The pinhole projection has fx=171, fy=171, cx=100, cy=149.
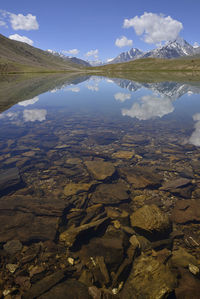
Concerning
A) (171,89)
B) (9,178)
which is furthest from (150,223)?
(171,89)

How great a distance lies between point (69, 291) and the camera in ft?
19.1

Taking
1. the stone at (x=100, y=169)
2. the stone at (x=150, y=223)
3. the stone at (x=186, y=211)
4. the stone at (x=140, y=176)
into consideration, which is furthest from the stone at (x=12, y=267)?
the stone at (x=140, y=176)

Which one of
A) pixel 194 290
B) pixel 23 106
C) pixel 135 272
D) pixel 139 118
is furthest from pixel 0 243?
pixel 23 106

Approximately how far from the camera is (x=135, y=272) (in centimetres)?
652

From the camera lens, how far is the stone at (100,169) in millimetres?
13216

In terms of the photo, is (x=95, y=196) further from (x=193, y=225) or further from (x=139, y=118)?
(x=139, y=118)

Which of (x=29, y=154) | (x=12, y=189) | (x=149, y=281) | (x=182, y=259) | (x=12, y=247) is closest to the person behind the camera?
(x=149, y=281)

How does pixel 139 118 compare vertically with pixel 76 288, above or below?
above

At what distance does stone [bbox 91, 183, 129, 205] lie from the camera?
1089 centimetres

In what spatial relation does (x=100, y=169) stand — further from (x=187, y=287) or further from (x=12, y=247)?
(x=187, y=287)

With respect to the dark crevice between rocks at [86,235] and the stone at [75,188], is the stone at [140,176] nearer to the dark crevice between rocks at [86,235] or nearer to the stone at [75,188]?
the stone at [75,188]

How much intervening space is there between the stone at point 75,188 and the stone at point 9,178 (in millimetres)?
3662

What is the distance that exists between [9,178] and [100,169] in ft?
22.6

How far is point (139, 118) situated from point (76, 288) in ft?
86.8
